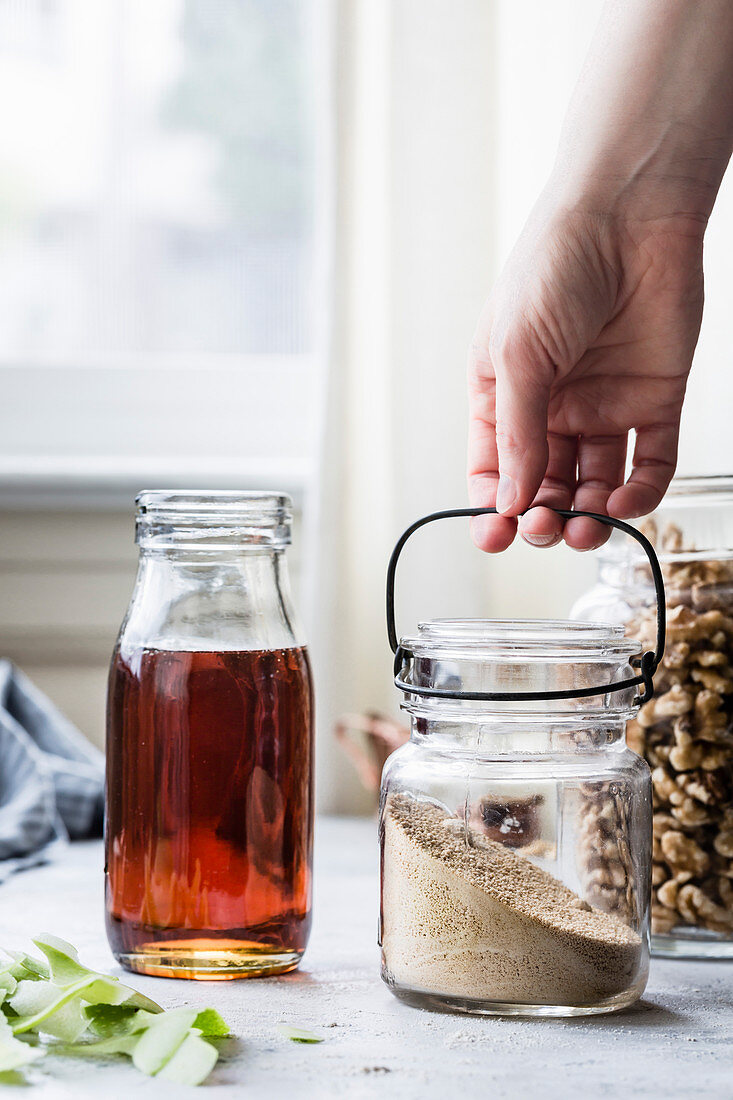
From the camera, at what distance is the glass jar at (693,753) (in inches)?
26.8

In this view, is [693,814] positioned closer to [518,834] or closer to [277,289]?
[518,834]

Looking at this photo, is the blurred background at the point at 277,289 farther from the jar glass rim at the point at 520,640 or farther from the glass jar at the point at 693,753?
the jar glass rim at the point at 520,640

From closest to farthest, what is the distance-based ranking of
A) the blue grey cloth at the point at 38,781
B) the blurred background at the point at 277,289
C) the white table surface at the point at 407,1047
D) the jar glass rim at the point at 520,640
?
the white table surface at the point at 407,1047, the jar glass rim at the point at 520,640, the blue grey cloth at the point at 38,781, the blurred background at the point at 277,289

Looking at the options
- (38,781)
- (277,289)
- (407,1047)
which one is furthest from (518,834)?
(277,289)

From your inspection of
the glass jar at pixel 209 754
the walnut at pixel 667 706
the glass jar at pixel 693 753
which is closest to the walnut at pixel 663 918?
the glass jar at pixel 693 753

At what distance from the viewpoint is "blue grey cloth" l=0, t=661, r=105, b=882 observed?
1.01 metres

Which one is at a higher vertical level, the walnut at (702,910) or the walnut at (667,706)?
the walnut at (667,706)

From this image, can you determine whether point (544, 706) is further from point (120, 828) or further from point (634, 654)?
point (120, 828)

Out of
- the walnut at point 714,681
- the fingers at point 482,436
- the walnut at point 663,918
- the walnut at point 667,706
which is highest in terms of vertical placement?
the fingers at point 482,436

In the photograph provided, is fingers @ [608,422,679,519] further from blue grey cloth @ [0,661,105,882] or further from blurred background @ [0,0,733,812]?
blue grey cloth @ [0,661,105,882]

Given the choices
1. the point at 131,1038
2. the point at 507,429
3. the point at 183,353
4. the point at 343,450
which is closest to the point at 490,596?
the point at 343,450

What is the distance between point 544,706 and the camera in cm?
59

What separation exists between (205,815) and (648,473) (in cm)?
33

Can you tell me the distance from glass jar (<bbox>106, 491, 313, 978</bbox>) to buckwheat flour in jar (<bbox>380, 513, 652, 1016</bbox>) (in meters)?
0.06
